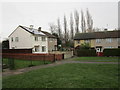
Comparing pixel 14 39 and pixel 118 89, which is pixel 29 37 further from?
pixel 118 89

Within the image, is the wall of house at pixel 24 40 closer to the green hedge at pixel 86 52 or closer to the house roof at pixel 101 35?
the green hedge at pixel 86 52

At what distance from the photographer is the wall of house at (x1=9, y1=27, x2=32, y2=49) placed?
32375mm

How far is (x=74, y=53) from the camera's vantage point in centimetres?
3469

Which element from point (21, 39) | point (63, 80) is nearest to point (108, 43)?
point (21, 39)

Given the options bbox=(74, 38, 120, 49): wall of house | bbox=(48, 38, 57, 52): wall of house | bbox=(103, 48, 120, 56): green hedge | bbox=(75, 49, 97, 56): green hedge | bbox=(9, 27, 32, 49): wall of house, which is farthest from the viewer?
bbox=(48, 38, 57, 52): wall of house

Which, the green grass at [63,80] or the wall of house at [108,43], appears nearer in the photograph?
the green grass at [63,80]

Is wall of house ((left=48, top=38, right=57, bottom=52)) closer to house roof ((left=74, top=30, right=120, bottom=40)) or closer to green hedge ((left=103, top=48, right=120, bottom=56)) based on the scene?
house roof ((left=74, top=30, right=120, bottom=40))

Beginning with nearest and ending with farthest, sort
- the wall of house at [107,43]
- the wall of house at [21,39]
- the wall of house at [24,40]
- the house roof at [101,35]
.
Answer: the wall of house at [24,40] → the wall of house at [21,39] → the wall of house at [107,43] → the house roof at [101,35]

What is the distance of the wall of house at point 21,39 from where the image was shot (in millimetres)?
32375

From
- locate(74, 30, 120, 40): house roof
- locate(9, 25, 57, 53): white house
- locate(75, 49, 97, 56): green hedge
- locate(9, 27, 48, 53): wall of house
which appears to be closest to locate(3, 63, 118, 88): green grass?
locate(75, 49, 97, 56): green hedge

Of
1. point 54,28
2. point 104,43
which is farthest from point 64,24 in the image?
point 104,43

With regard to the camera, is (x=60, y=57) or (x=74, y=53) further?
(x=74, y=53)

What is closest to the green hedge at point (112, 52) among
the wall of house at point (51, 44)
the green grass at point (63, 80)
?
the wall of house at point (51, 44)

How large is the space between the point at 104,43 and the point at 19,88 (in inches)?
1399
